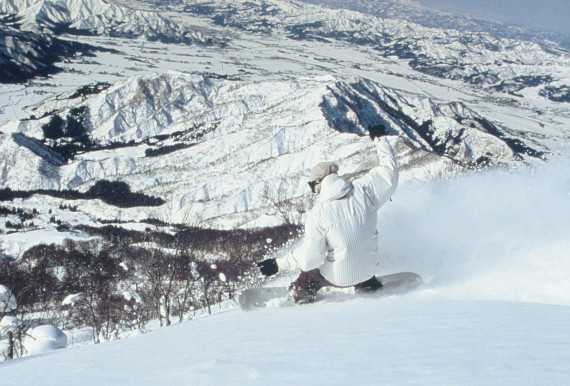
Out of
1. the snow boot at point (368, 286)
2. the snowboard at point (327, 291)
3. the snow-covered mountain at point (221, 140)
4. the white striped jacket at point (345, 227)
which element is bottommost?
the snowboard at point (327, 291)

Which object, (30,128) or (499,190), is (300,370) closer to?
(499,190)

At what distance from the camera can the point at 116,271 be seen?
39781mm

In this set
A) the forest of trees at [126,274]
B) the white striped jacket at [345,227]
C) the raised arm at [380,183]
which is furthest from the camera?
the forest of trees at [126,274]

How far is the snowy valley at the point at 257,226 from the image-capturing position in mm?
3340

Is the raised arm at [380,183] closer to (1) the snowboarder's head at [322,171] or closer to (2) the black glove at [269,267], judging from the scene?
(1) the snowboarder's head at [322,171]

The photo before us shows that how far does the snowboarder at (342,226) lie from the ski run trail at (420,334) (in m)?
0.55

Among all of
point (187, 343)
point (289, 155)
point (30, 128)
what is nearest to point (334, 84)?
point (289, 155)

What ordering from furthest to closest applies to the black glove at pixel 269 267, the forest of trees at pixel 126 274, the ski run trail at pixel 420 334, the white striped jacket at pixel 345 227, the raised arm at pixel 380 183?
the forest of trees at pixel 126 274, the black glove at pixel 269 267, the raised arm at pixel 380 183, the white striped jacket at pixel 345 227, the ski run trail at pixel 420 334

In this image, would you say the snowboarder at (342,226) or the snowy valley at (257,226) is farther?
the snowboarder at (342,226)

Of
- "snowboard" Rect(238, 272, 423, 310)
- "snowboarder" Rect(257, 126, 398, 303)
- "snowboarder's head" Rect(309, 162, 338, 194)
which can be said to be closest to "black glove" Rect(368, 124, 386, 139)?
"snowboarder" Rect(257, 126, 398, 303)

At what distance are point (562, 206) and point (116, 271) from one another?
38533 mm

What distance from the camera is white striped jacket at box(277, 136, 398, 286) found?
5109mm

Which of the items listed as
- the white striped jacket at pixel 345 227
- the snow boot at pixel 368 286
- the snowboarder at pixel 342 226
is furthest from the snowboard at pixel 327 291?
the white striped jacket at pixel 345 227

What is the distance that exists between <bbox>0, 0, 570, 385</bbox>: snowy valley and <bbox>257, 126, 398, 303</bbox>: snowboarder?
1.85 feet
